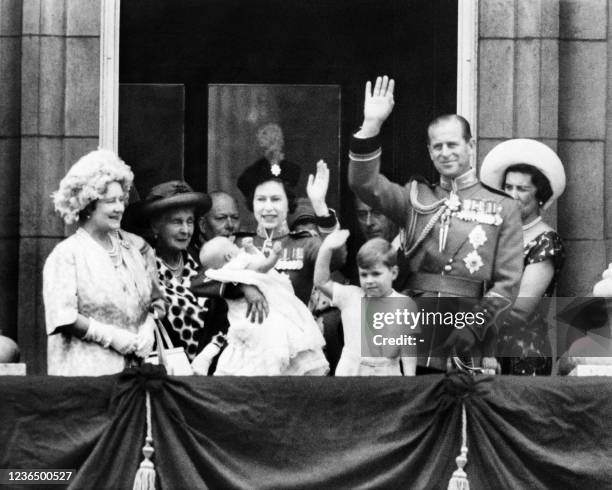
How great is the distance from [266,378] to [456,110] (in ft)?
9.76

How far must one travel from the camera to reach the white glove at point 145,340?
1280 cm

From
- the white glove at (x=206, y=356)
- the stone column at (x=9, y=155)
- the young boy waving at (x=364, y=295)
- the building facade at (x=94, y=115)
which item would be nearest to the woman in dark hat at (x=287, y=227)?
the young boy waving at (x=364, y=295)

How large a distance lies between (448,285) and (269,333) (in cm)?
121

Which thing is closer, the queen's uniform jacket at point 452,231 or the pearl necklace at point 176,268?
the queen's uniform jacket at point 452,231

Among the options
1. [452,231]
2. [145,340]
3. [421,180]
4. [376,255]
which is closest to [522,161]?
[421,180]

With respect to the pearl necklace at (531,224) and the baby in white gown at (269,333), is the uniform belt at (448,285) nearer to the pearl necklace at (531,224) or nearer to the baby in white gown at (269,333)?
the pearl necklace at (531,224)

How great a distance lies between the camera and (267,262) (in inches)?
513

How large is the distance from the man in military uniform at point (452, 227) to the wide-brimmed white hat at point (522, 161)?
0.29m

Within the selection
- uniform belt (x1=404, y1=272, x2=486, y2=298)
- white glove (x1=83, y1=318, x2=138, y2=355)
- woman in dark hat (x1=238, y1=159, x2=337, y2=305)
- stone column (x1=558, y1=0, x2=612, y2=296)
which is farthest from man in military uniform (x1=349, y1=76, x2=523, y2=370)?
white glove (x1=83, y1=318, x2=138, y2=355)

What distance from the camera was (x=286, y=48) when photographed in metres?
14.6

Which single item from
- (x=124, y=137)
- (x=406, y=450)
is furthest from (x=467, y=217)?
(x=124, y=137)

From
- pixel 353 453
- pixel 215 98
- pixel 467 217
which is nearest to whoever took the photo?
pixel 353 453

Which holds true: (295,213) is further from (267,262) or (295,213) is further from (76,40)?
(76,40)

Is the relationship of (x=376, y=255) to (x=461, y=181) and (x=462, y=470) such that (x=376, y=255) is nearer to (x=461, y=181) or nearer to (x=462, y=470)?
(x=461, y=181)
